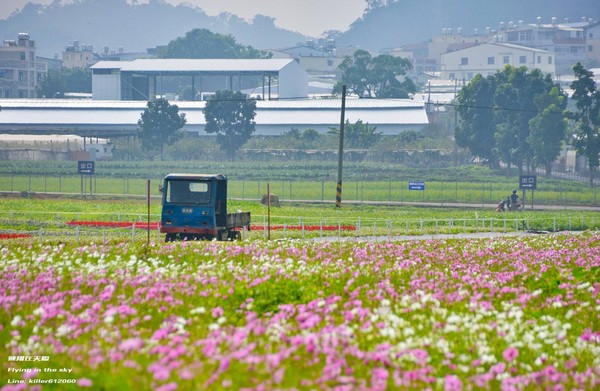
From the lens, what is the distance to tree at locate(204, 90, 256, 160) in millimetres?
121438

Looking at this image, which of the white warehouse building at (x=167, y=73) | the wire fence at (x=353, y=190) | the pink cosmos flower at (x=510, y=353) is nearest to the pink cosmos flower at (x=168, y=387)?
the pink cosmos flower at (x=510, y=353)

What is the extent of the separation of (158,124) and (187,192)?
261ft

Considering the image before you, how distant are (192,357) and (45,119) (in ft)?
397

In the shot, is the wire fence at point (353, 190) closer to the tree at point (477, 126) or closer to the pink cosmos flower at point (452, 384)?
the tree at point (477, 126)

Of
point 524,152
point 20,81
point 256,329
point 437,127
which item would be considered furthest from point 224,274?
point 20,81

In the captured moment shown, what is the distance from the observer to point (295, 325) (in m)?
16.4

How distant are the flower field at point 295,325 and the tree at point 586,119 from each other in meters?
78.3

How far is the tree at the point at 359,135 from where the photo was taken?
120m

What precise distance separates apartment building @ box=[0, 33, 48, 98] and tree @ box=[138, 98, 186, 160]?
7580 cm

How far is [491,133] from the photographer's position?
114625 mm

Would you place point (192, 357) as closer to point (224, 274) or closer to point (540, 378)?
point (540, 378)

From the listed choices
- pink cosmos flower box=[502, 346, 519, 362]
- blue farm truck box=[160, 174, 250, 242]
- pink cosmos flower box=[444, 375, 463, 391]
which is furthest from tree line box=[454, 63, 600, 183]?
pink cosmos flower box=[444, 375, 463, 391]

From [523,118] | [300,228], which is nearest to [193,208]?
[300,228]

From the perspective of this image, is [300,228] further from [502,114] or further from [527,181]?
[502,114]
